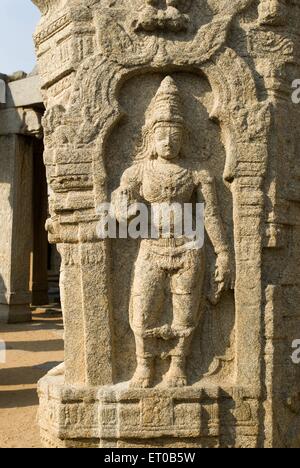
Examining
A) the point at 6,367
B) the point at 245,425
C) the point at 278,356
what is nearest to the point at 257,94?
the point at 278,356

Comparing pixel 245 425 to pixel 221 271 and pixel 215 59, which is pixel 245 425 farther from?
pixel 215 59

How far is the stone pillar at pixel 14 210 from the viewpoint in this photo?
1280cm

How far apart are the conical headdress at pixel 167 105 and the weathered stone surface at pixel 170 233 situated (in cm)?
1

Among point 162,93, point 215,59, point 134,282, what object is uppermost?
point 215,59

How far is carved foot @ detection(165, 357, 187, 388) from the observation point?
4.09 meters

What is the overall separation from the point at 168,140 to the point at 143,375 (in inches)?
71.4

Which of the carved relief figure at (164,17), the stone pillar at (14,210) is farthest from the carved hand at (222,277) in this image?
the stone pillar at (14,210)

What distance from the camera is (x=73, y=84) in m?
4.18

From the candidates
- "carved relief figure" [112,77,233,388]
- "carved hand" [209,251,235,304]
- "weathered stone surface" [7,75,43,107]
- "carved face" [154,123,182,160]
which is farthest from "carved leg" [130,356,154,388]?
"weathered stone surface" [7,75,43,107]

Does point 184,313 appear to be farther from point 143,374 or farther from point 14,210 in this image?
point 14,210

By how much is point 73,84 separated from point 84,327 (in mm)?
1913

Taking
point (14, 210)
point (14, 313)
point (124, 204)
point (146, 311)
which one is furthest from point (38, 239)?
point (146, 311)

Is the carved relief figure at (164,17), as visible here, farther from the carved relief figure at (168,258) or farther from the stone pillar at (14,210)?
the stone pillar at (14,210)

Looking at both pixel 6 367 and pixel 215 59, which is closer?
pixel 215 59
